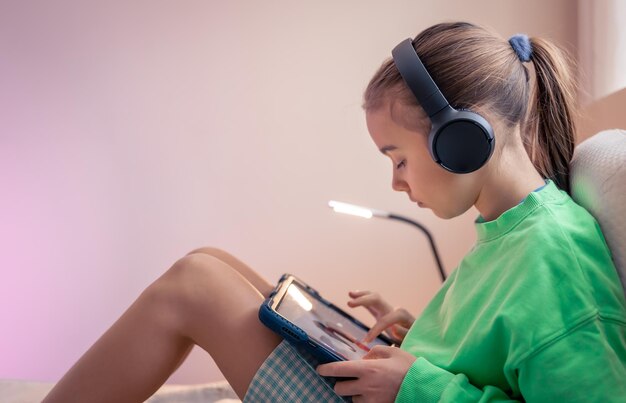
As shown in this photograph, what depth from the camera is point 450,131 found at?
857mm

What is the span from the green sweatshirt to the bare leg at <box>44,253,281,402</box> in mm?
230

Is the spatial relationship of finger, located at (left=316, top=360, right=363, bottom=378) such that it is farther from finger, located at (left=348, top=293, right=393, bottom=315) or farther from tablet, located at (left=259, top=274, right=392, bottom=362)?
finger, located at (left=348, top=293, right=393, bottom=315)

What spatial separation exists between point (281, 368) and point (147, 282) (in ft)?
4.27

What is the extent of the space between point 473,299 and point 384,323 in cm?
30

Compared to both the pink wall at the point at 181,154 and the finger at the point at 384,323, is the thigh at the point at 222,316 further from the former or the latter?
the pink wall at the point at 181,154

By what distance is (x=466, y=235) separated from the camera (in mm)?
1991

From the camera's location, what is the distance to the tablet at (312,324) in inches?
33.0

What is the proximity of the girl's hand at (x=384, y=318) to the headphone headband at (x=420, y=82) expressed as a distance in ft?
1.36

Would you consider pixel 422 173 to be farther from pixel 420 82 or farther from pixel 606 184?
pixel 606 184

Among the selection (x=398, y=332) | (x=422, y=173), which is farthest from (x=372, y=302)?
(x=422, y=173)

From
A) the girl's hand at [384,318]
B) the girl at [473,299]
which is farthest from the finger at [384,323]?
the girl at [473,299]

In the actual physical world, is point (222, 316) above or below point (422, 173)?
below

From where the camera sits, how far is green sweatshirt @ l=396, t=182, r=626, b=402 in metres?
0.70

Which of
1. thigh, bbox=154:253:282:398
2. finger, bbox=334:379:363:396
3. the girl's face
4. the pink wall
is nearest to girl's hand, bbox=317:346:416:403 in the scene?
finger, bbox=334:379:363:396
